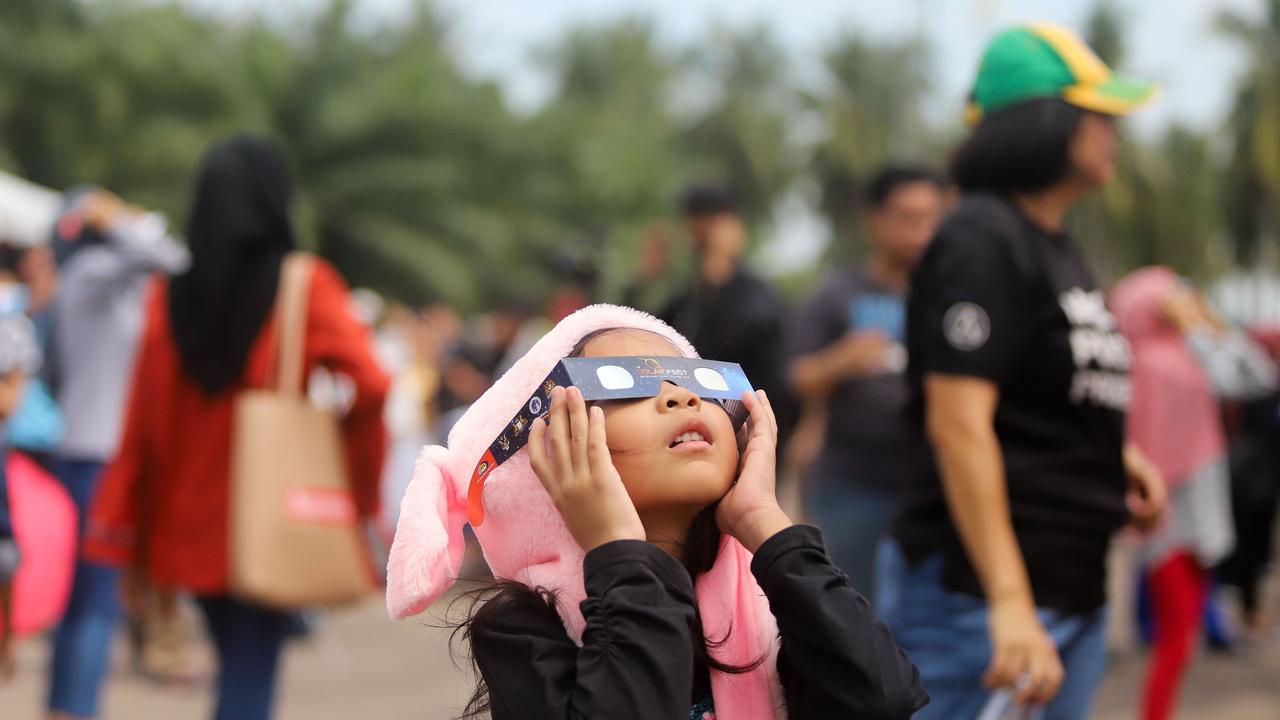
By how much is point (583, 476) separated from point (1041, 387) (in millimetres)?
1458

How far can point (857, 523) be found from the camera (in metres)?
4.69

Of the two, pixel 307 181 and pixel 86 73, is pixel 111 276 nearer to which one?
pixel 86 73

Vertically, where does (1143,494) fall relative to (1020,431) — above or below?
below

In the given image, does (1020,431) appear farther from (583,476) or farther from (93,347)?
(93,347)

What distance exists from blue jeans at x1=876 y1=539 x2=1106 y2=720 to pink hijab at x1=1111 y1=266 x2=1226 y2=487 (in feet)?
11.5

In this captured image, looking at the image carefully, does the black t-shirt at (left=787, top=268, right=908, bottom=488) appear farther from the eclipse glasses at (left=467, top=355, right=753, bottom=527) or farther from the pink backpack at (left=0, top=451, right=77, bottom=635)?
the eclipse glasses at (left=467, top=355, right=753, bottom=527)

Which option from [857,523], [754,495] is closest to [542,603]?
[754,495]

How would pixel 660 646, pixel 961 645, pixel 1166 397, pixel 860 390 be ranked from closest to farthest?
1. pixel 660 646
2. pixel 961 645
3. pixel 860 390
4. pixel 1166 397

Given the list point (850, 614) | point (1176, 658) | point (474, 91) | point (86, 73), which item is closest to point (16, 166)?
point (86, 73)

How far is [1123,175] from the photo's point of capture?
44.2m

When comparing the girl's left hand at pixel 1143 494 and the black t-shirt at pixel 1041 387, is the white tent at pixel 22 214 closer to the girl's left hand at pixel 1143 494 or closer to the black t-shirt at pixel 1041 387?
the black t-shirt at pixel 1041 387

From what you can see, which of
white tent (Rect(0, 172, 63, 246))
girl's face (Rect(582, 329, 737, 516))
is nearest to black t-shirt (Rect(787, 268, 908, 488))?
girl's face (Rect(582, 329, 737, 516))

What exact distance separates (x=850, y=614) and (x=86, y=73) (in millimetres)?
30739

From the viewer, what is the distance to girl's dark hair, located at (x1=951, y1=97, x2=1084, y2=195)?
A: 2973 millimetres
